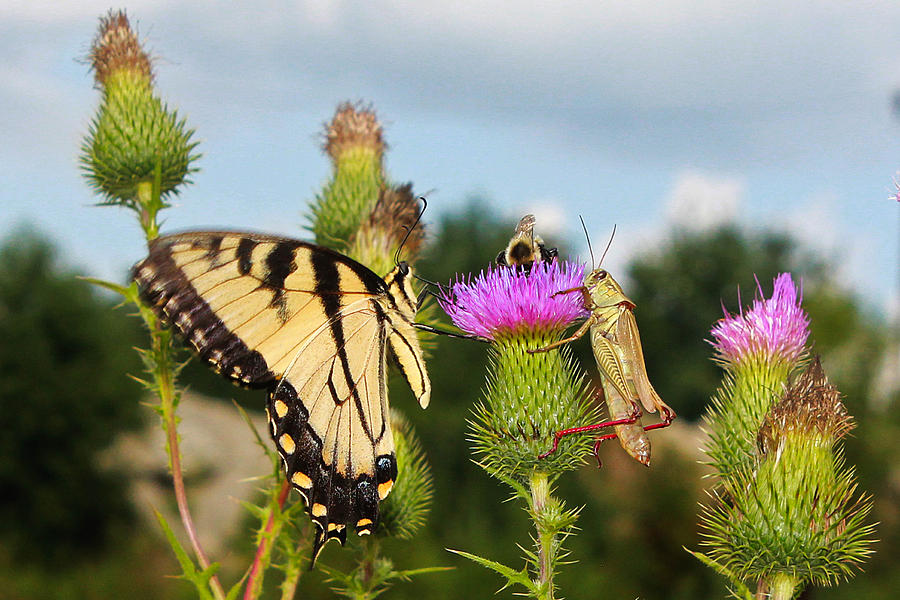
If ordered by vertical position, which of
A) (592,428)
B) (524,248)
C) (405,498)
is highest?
(524,248)

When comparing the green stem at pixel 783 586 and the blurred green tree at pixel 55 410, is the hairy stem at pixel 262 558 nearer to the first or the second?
the green stem at pixel 783 586

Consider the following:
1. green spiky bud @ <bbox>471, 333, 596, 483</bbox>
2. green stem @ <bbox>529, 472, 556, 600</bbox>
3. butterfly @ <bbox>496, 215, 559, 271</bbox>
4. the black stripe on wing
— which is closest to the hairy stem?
the black stripe on wing

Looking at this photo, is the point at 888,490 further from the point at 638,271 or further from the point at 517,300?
the point at 517,300

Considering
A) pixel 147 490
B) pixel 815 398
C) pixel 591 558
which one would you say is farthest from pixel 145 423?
pixel 815 398

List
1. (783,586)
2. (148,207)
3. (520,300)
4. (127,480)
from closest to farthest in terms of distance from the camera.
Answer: (783,586) → (520,300) → (148,207) → (127,480)

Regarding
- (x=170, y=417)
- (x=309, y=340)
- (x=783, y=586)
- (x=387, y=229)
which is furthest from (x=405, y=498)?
(x=783, y=586)

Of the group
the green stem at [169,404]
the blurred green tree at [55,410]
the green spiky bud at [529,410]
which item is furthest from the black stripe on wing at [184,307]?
the blurred green tree at [55,410]

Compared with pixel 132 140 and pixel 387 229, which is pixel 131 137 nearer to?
pixel 132 140
